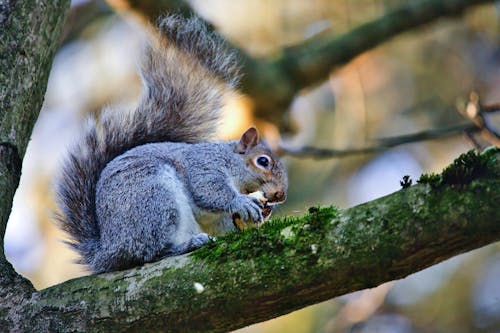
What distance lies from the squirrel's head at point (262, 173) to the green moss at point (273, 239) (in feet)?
3.06

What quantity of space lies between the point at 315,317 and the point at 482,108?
282 cm

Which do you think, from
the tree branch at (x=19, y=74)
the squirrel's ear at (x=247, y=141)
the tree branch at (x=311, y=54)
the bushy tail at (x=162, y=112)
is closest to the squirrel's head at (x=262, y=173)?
the squirrel's ear at (x=247, y=141)

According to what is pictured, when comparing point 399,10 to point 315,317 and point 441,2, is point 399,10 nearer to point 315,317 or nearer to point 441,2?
point 441,2

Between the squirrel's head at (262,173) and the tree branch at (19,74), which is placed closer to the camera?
the tree branch at (19,74)

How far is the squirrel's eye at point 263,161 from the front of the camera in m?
3.06

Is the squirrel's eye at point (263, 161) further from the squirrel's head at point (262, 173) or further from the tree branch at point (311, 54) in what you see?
the tree branch at point (311, 54)

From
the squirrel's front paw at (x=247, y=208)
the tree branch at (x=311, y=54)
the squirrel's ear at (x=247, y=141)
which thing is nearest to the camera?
the squirrel's front paw at (x=247, y=208)

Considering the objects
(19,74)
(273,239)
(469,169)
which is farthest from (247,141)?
A: (469,169)

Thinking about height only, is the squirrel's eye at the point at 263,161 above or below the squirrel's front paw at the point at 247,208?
above

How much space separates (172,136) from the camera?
310 cm

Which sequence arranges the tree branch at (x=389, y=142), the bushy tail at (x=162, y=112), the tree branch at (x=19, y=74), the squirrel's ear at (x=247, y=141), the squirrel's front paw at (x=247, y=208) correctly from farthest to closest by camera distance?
the squirrel's ear at (x=247, y=141) → the tree branch at (x=389, y=142) → the bushy tail at (x=162, y=112) → the squirrel's front paw at (x=247, y=208) → the tree branch at (x=19, y=74)

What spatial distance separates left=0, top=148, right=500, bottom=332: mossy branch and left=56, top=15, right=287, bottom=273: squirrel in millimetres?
380

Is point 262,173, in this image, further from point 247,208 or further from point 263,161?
point 247,208

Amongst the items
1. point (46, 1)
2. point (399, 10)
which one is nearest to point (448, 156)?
point (399, 10)
